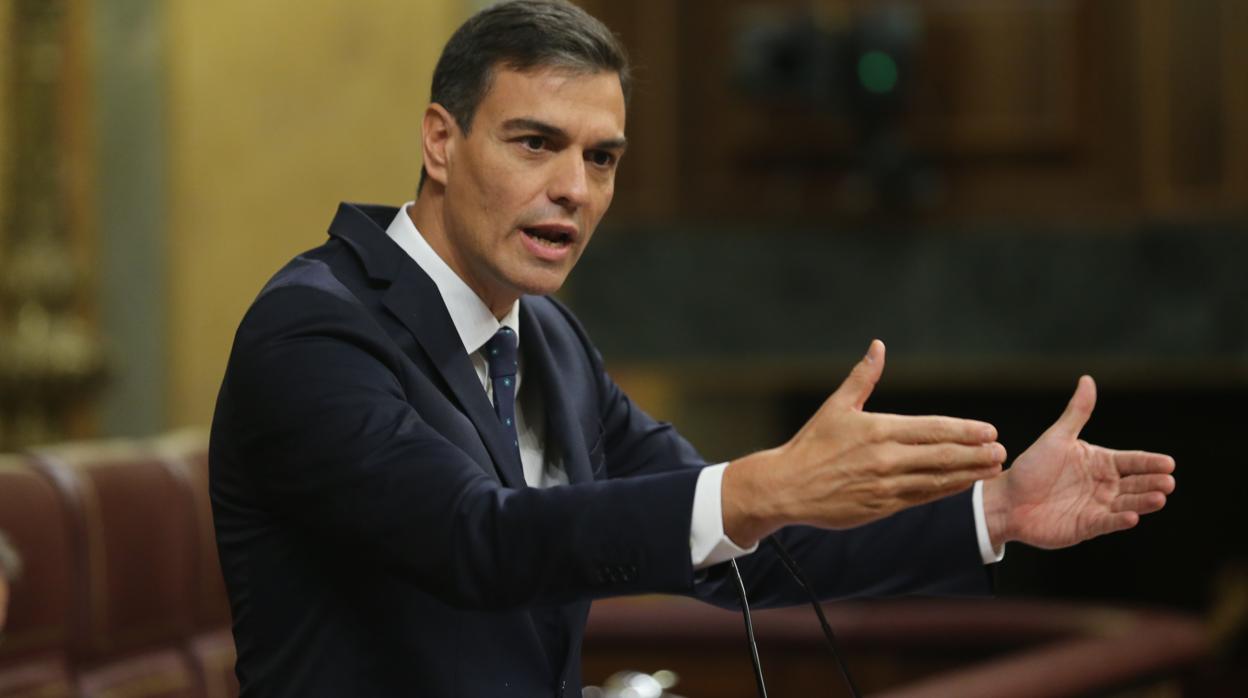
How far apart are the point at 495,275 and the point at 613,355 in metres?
3.41

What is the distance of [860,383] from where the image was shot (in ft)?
4.24

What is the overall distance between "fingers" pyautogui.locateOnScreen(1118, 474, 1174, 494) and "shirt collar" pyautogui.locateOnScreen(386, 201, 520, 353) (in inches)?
24.2

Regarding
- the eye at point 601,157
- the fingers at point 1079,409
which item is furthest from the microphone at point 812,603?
the eye at point 601,157

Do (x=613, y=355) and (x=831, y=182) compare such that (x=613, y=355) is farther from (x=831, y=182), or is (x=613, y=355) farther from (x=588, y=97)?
(x=588, y=97)

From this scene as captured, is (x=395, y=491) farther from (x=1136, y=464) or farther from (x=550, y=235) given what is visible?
(x=1136, y=464)

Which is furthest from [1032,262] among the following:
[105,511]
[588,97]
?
[588,97]

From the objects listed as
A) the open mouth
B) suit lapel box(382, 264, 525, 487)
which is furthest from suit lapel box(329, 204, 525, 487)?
the open mouth

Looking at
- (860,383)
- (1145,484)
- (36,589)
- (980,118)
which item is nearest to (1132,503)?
(1145,484)

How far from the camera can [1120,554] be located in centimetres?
575

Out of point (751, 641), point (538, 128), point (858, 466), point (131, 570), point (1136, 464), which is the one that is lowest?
point (131, 570)

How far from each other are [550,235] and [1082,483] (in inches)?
21.5

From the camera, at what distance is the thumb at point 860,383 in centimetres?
128

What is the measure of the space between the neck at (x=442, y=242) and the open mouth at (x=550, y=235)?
8 cm

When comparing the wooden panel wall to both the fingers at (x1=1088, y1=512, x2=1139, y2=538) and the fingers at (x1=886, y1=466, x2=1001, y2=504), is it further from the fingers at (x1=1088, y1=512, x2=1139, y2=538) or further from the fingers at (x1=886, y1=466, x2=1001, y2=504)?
the fingers at (x1=886, y1=466, x2=1001, y2=504)
